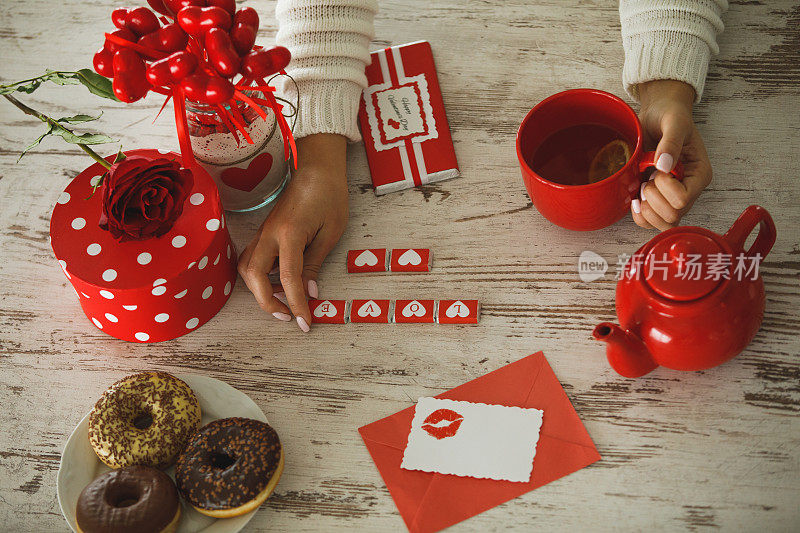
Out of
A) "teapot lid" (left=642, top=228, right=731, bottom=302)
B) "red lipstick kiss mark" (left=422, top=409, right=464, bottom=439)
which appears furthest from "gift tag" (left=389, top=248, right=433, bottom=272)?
"teapot lid" (left=642, top=228, right=731, bottom=302)

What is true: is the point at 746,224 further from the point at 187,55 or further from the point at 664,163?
the point at 187,55

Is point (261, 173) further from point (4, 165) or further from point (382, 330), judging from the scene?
point (4, 165)

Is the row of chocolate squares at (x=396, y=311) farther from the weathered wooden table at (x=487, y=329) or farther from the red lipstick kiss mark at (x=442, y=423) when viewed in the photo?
the red lipstick kiss mark at (x=442, y=423)

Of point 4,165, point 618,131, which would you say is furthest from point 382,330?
point 4,165

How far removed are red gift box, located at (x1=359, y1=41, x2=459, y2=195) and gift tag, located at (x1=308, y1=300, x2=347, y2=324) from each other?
0.20 meters

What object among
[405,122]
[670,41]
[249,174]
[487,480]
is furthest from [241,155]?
[670,41]

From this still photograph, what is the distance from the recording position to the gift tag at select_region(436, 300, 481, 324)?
3.18 feet

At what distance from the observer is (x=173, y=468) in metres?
0.87

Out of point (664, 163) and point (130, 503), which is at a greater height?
point (664, 163)

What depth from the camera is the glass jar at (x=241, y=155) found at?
0.97 metres

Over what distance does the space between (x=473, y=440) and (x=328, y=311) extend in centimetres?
27

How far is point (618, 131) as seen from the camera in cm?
98

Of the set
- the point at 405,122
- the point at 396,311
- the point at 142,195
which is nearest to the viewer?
the point at 142,195

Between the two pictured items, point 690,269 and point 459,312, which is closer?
point 690,269
